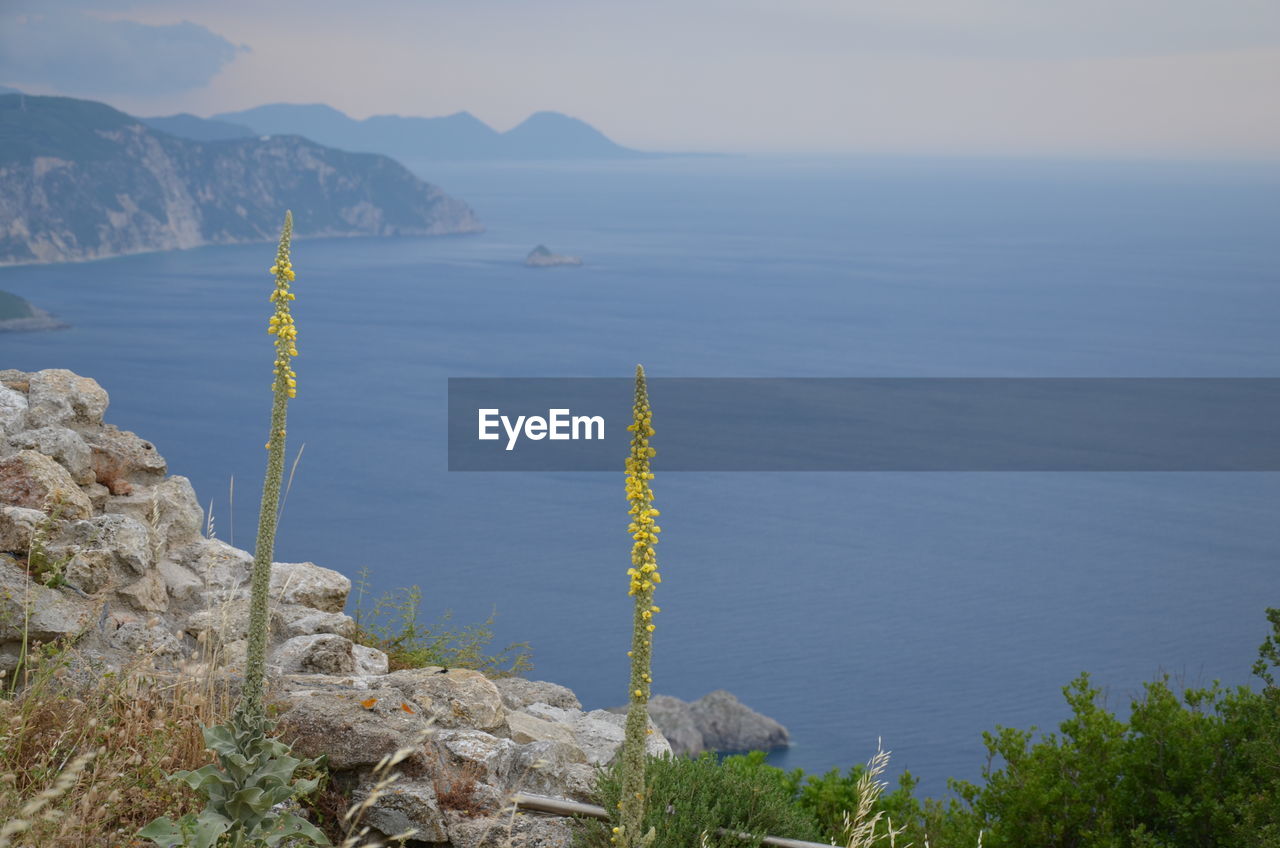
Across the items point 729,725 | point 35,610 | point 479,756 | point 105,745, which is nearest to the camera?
point 105,745

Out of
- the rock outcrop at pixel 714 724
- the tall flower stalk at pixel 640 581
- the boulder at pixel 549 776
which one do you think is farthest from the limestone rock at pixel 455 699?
the rock outcrop at pixel 714 724

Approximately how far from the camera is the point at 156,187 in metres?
106

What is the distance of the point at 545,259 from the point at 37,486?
413 feet

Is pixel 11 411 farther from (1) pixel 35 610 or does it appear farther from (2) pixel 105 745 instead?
(2) pixel 105 745

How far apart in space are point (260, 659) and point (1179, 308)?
4791 inches

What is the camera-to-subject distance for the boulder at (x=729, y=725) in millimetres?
36562

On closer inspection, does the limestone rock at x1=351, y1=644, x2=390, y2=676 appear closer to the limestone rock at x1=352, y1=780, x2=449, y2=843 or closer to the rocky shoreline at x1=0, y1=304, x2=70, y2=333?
the limestone rock at x1=352, y1=780, x2=449, y2=843

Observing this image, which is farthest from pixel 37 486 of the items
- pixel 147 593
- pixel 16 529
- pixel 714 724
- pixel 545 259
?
pixel 545 259

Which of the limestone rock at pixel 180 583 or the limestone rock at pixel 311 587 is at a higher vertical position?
the limestone rock at pixel 180 583

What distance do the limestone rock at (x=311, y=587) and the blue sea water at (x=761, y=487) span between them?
56.0 feet

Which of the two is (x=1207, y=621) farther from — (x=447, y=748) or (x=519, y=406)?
(x=447, y=748)

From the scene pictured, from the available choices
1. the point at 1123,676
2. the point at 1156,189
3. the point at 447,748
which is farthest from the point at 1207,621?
the point at 1156,189

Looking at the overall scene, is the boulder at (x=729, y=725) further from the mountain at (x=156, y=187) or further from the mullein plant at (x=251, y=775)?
the mountain at (x=156, y=187)

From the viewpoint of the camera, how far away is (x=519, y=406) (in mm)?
74438
